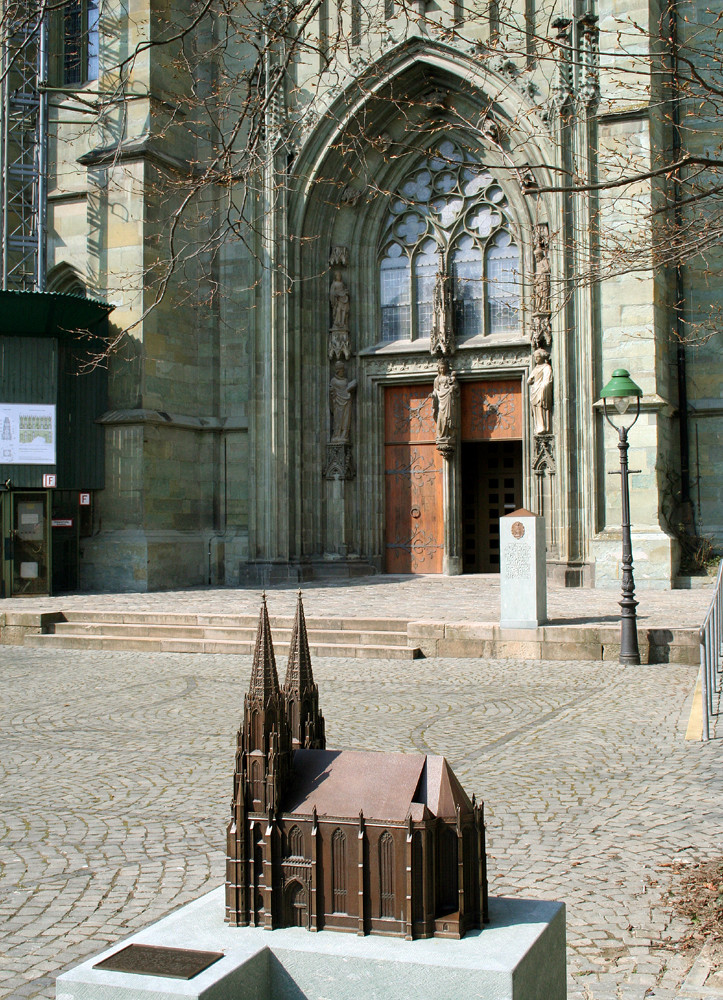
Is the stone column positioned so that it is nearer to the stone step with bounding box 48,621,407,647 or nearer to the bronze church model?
the stone step with bounding box 48,621,407,647

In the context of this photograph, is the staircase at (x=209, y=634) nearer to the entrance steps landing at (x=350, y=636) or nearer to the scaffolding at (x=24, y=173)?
the entrance steps landing at (x=350, y=636)

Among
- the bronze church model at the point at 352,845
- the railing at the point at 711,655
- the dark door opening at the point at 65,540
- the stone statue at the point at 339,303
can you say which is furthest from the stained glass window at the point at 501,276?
the bronze church model at the point at 352,845

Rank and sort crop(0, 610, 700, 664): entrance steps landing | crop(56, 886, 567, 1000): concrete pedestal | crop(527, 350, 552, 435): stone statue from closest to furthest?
crop(56, 886, 567, 1000): concrete pedestal → crop(0, 610, 700, 664): entrance steps landing → crop(527, 350, 552, 435): stone statue

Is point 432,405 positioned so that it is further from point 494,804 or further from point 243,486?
point 494,804

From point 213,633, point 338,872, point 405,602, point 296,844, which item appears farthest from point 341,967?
point 405,602

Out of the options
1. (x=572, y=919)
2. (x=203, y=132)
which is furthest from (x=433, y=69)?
(x=572, y=919)

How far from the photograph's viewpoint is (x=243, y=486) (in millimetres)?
20812

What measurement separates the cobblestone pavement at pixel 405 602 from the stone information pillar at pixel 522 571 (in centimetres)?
83

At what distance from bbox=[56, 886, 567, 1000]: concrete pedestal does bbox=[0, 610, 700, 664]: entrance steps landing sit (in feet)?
28.3

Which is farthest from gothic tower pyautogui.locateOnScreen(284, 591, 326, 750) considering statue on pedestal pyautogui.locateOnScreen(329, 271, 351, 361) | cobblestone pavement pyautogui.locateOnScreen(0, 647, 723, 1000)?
statue on pedestal pyautogui.locateOnScreen(329, 271, 351, 361)

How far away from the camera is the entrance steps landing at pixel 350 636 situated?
11.1 metres

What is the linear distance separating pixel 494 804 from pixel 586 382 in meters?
13.3

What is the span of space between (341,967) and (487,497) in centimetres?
1981

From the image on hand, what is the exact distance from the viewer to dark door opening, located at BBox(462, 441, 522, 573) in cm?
2177
